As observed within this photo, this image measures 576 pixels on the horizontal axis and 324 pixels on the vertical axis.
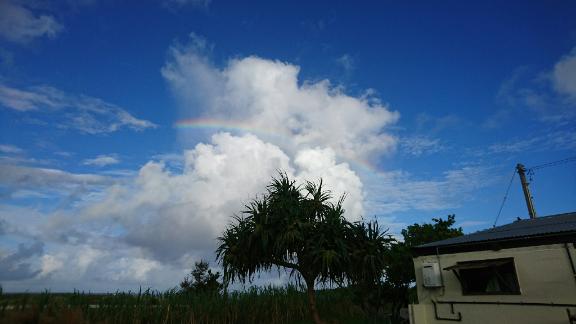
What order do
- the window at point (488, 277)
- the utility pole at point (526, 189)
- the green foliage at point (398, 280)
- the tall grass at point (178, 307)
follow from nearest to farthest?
the tall grass at point (178, 307)
the window at point (488, 277)
the green foliage at point (398, 280)
the utility pole at point (526, 189)

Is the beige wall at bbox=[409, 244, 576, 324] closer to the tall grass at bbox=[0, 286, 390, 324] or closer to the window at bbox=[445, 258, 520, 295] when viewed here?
the window at bbox=[445, 258, 520, 295]

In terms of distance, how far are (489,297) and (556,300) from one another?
78.1 inches

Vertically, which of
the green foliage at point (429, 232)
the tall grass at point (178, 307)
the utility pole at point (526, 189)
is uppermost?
the utility pole at point (526, 189)

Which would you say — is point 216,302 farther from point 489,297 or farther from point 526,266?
point 526,266

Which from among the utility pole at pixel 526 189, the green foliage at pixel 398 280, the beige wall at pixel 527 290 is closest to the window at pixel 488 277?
the beige wall at pixel 527 290

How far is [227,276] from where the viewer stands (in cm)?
1656

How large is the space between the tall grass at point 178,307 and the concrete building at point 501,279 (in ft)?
21.6

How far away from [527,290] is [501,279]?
2.90 ft

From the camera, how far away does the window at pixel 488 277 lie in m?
12.6

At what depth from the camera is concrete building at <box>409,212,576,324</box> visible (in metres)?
11.5

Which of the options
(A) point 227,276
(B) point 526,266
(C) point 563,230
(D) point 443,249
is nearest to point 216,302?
(A) point 227,276

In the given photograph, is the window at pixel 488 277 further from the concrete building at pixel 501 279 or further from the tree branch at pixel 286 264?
the tree branch at pixel 286 264

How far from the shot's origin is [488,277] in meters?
13.3

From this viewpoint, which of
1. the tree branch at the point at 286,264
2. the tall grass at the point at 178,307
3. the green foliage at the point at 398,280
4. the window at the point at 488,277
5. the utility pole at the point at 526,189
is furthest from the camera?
the utility pole at the point at 526,189
